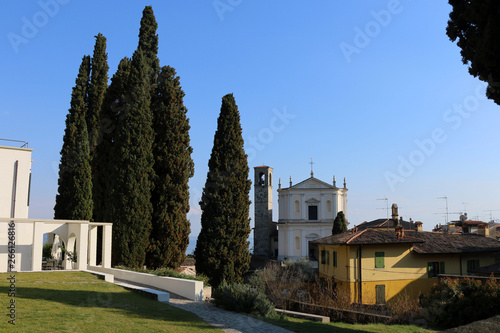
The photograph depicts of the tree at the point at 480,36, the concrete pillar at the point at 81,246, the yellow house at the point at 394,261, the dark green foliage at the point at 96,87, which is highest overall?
the dark green foliage at the point at 96,87

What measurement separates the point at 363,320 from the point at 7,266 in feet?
49.5

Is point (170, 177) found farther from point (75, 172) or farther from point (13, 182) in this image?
point (13, 182)

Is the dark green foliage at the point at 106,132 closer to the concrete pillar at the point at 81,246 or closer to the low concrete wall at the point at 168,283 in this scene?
the concrete pillar at the point at 81,246

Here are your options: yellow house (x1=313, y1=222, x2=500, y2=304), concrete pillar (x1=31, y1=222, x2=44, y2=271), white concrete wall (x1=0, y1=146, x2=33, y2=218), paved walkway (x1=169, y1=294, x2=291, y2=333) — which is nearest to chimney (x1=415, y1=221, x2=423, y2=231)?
yellow house (x1=313, y1=222, x2=500, y2=304)

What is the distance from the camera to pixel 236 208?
23797 mm

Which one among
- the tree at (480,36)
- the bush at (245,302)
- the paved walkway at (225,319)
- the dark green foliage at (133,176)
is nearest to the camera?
the tree at (480,36)

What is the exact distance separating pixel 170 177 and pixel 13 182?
25.3ft

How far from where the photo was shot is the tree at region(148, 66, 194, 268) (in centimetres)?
2234

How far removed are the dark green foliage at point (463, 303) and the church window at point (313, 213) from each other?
123ft

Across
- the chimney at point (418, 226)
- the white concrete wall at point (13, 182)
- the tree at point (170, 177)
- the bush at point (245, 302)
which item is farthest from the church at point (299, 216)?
the bush at point (245, 302)

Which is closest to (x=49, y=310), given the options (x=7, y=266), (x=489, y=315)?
(x=7, y=266)

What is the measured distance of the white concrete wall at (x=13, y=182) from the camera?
766 inches

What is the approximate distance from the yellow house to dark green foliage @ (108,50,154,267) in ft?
43.8

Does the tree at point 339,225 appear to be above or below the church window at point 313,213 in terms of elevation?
below
